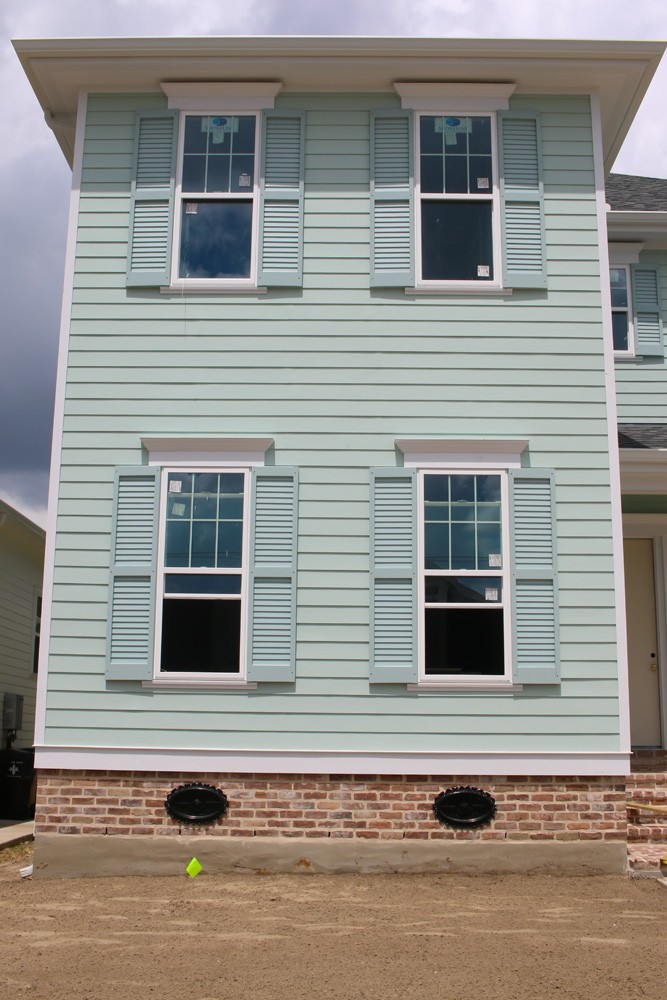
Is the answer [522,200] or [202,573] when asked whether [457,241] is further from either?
[202,573]

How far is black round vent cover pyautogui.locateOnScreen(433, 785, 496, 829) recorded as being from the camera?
7633 mm

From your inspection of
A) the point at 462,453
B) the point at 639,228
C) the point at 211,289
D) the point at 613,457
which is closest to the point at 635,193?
the point at 639,228

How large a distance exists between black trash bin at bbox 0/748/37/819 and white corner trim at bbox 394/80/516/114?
850cm

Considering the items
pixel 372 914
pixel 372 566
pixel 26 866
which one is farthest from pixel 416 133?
pixel 26 866

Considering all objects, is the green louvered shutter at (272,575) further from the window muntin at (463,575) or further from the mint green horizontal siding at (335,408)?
the window muntin at (463,575)

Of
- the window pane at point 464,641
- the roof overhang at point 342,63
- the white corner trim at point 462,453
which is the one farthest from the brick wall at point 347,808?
the roof overhang at point 342,63

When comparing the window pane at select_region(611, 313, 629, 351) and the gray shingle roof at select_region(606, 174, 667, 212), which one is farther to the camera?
the gray shingle roof at select_region(606, 174, 667, 212)

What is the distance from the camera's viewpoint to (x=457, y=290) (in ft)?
27.6

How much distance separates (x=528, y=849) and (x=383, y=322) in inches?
173

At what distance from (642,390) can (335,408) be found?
14.9 feet

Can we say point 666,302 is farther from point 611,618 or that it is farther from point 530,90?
point 611,618

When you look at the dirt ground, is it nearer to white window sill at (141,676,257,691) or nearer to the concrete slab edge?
the concrete slab edge

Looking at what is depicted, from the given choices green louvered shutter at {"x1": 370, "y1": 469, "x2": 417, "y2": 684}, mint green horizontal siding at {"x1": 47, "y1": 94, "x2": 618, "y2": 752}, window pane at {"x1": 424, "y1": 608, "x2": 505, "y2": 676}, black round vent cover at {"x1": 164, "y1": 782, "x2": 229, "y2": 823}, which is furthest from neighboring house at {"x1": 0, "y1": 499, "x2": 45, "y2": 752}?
window pane at {"x1": 424, "y1": 608, "x2": 505, "y2": 676}

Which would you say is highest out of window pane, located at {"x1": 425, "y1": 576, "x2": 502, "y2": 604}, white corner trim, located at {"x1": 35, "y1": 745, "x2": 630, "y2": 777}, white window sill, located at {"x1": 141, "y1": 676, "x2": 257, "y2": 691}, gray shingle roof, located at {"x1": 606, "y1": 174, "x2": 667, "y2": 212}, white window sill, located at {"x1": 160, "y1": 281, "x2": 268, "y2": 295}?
gray shingle roof, located at {"x1": 606, "y1": 174, "x2": 667, "y2": 212}
